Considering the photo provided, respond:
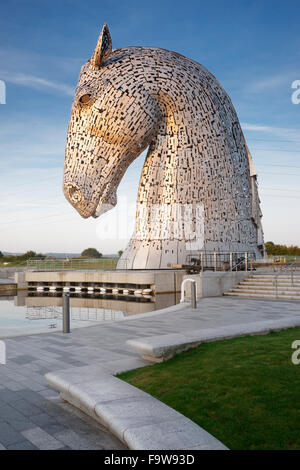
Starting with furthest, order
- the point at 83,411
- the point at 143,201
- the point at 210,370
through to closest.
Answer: the point at 143,201 < the point at 210,370 < the point at 83,411

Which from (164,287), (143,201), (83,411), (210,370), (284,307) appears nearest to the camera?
(83,411)

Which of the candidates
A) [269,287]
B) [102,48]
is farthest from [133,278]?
[102,48]

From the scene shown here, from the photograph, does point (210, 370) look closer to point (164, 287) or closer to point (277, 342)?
point (277, 342)

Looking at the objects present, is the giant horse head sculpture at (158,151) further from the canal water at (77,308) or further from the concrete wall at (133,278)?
the canal water at (77,308)

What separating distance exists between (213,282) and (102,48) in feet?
37.6

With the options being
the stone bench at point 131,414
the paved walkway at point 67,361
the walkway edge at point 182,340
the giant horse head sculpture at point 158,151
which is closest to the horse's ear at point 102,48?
the giant horse head sculpture at point 158,151

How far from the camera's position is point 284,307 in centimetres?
1205

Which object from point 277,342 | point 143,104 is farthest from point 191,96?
point 277,342

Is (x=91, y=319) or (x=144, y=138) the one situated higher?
(x=144, y=138)

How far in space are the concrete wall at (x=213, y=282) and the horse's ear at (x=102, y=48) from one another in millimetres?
10574

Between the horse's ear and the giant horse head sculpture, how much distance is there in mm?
41

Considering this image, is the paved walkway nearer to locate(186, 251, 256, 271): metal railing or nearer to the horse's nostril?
locate(186, 251, 256, 271): metal railing

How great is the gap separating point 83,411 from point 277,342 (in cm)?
283

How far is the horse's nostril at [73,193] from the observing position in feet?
65.4
